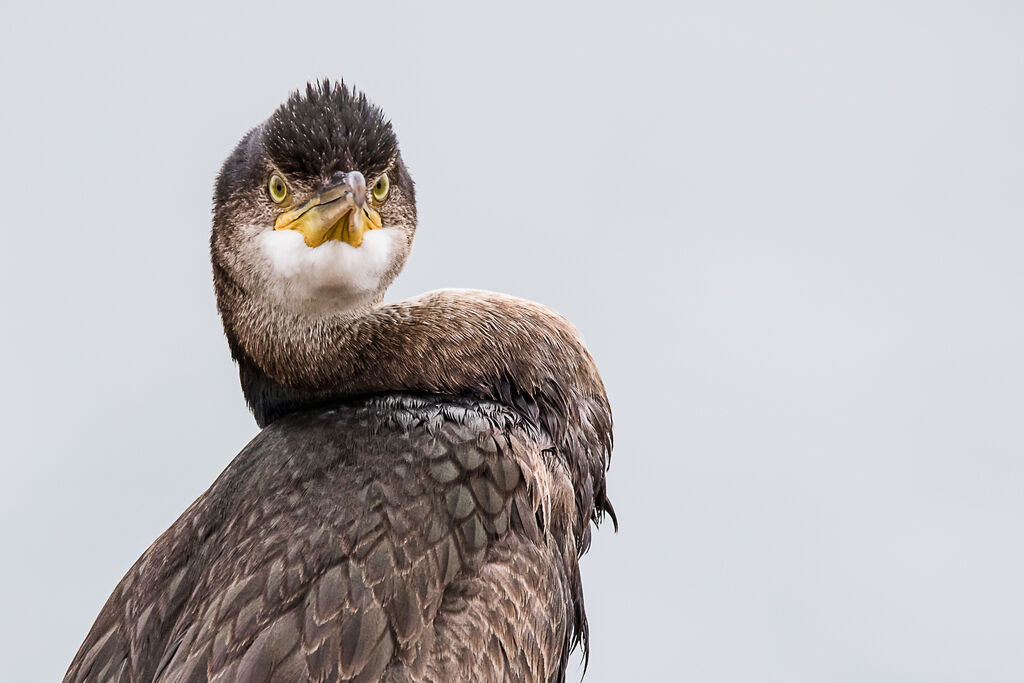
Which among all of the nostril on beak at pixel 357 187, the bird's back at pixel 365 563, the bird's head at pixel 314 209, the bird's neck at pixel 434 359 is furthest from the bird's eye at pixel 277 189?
the bird's back at pixel 365 563

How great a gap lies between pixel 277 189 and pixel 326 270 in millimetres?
248

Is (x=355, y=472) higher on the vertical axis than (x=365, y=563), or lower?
higher

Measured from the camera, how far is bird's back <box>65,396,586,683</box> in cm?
308

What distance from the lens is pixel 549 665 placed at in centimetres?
344

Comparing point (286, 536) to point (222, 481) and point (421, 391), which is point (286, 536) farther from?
point (421, 391)

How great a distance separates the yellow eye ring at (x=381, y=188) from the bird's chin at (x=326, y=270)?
9 cm

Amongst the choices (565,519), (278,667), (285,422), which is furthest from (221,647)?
(565,519)

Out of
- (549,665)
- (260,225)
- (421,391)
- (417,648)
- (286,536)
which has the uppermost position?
(260,225)

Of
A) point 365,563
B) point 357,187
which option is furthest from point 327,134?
point 365,563

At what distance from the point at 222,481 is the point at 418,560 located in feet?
2.11

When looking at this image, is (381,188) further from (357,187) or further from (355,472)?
(355,472)

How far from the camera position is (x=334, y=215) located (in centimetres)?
318

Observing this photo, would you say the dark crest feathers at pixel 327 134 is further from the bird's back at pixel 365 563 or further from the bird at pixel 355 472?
the bird's back at pixel 365 563

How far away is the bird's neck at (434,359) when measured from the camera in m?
3.52
